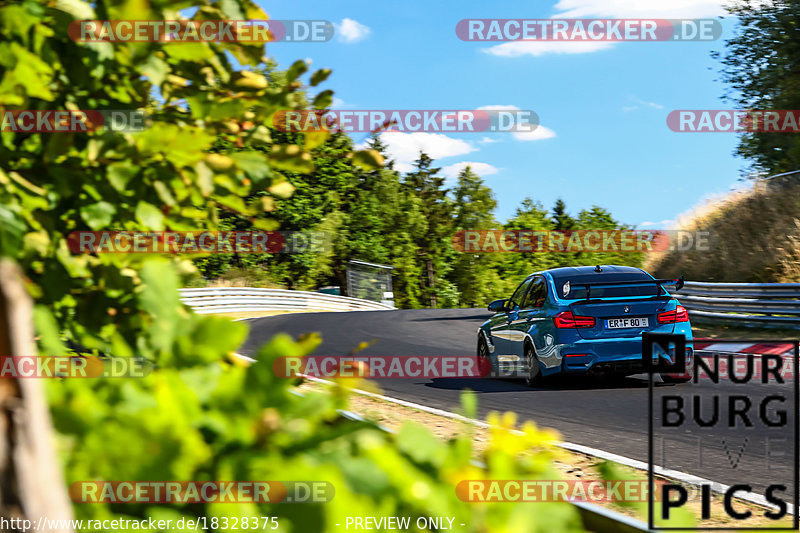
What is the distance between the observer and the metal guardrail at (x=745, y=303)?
16.2m

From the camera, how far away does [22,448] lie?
3.61ft

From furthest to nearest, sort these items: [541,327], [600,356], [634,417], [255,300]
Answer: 1. [255,300]
2. [541,327]
3. [600,356]
4. [634,417]

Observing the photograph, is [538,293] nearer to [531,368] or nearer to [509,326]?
[509,326]

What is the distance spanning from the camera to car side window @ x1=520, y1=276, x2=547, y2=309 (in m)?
11.1

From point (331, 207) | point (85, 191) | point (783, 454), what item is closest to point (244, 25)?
point (85, 191)

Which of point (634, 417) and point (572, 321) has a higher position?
point (572, 321)

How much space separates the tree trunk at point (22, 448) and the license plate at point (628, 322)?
9789 millimetres

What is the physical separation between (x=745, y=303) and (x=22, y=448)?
18309 mm

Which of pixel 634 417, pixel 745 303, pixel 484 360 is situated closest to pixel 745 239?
pixel 745 303

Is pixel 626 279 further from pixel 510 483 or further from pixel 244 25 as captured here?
pixel 510 483

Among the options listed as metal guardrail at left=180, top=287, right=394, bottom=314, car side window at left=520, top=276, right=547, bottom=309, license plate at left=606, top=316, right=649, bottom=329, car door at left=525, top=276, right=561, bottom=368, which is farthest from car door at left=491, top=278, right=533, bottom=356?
metal guardrail at left=180, top=287, right=394, bottom=314

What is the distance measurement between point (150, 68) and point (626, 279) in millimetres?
9469

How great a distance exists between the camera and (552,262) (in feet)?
266

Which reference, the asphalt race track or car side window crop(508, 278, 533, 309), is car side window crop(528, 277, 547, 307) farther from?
the asphalt race track
